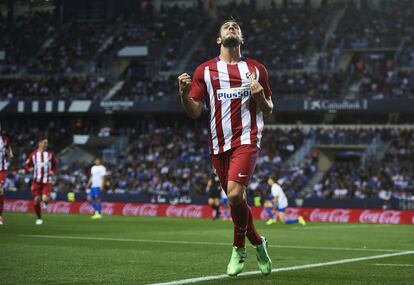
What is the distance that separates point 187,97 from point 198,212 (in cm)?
3014

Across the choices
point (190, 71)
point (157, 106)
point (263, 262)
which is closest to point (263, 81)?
point (263, 262)

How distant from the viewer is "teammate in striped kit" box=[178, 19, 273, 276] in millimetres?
9505

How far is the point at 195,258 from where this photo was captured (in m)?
12.7

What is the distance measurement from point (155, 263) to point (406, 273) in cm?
337

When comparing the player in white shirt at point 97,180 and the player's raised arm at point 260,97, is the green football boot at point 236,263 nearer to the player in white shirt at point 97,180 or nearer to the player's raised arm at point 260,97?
the player's raised arm at point 260,97

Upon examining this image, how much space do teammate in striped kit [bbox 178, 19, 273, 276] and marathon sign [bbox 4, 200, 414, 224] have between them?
25.4 metres

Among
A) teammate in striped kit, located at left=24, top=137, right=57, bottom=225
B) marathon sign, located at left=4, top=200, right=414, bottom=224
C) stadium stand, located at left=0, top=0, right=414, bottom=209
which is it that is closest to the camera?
teammate in striped kit, located at left=24, top=137, right=57, bottom=225

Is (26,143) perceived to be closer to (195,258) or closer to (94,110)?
(94,110)

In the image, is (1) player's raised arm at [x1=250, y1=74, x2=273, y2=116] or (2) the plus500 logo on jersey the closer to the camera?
(1) player's raised arm at [x1=250, y1=74, x2=273, y2=116]

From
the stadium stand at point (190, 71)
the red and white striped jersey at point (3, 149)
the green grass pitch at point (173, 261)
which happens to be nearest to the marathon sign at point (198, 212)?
the stadium stand at point (190, 71)

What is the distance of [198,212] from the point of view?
3928 centimetres

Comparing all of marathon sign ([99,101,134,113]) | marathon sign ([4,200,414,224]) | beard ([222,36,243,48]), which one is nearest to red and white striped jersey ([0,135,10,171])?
beard ([222,36,243,48])

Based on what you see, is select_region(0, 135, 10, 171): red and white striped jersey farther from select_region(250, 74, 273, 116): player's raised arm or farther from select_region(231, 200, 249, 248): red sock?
select_region(250, 74, 273, 116): player's raised arm

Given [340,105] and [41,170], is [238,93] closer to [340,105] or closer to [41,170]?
[41,170]
